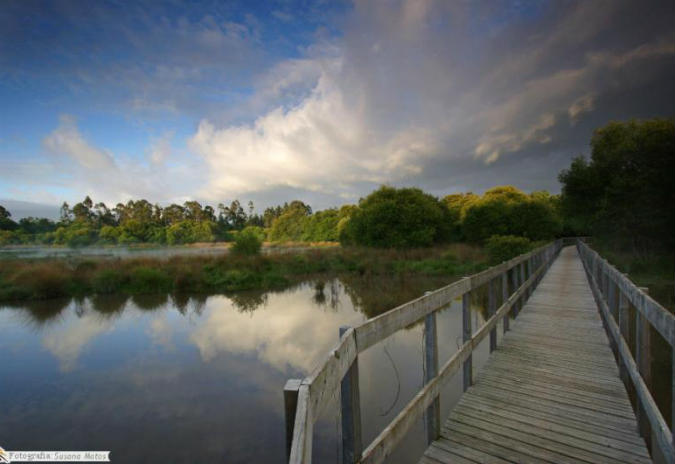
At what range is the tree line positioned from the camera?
19.5m

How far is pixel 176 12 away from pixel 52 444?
52.2 ft

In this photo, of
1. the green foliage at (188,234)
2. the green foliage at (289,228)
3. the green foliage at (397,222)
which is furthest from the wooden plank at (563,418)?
the green foliage at (289,228)

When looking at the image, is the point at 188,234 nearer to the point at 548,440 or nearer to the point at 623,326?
the point at 623,326

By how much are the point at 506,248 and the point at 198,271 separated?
19.1m

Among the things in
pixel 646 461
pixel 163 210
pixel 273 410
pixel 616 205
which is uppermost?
pixel 163 210

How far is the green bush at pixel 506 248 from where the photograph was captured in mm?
20289

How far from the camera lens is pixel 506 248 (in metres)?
20.7

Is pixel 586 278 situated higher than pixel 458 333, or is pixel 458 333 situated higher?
pixel 586 278

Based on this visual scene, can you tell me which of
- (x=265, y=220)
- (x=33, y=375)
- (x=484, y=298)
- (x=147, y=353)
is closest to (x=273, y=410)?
(x=147, y=353)

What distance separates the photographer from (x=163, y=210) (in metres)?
86.9

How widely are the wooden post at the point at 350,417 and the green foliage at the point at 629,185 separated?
2507 cm

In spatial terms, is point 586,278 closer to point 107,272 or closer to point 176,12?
point 176,12

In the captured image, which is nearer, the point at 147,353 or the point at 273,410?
the point at 273,410

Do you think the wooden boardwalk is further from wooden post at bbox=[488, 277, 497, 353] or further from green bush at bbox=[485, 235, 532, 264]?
green bush at bbox=[485, 235, 532, 264]
